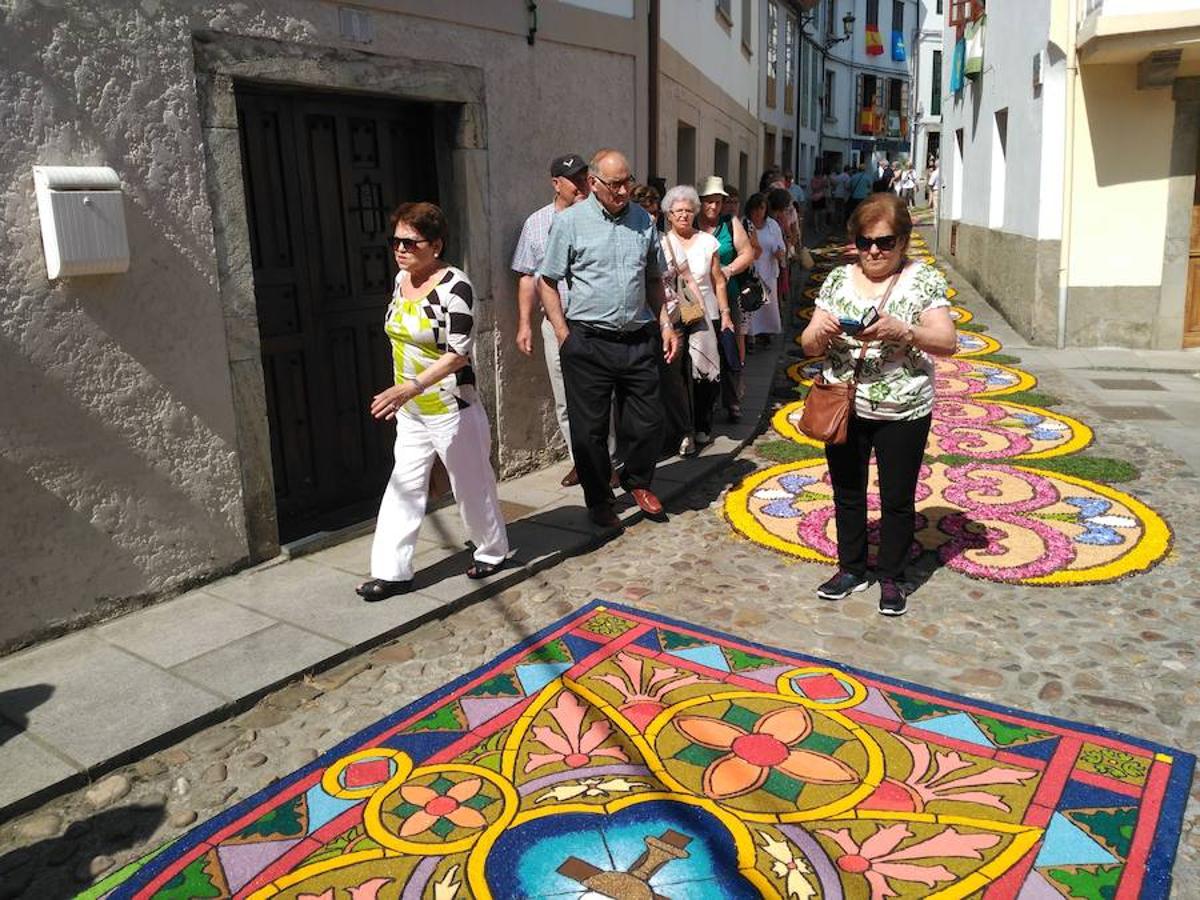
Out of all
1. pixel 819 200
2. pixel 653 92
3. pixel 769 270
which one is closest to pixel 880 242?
pixel 653 92

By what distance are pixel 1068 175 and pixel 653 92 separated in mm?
5045

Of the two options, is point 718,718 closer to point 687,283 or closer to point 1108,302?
point 687,283

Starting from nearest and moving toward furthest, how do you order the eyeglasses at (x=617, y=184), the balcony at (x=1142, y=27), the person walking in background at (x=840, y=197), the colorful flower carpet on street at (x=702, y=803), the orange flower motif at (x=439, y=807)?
the colorful flower carpet on street at (x=702, y=803), the orange flower motif at (x=439, y=807), the eyeglasses at (x=617, y=184), the balcony at (x=1142, y=27), the person walking in background at (x=840, y=197)

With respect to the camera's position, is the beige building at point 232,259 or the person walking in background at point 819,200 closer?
the beige building at point 232,259

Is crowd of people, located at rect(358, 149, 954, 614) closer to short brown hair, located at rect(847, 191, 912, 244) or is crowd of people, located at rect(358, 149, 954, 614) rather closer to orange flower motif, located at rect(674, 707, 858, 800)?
short brown hair, located at rect(847, 191, 912, 244)

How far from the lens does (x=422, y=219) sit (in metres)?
4.15

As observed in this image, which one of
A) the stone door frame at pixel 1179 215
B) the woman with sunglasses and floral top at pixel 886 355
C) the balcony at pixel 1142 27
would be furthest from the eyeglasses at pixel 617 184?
the stone door frame at pixel 1179 215

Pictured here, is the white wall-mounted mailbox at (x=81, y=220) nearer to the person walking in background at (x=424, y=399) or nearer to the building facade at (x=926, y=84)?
the person walking in background at (x=424, y=399)

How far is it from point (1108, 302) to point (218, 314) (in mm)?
9301

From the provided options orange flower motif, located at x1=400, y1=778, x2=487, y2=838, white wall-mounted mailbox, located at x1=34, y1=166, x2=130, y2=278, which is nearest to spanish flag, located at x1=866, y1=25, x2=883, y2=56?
white wall-mounted mailbox, located at x1=34, y1=166, x2=130, y2=278

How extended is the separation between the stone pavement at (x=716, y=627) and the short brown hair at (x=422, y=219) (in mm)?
1623

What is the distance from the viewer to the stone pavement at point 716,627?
2.97 meters

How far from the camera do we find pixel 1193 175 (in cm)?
1015

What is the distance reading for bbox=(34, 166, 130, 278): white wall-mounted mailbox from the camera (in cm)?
379
